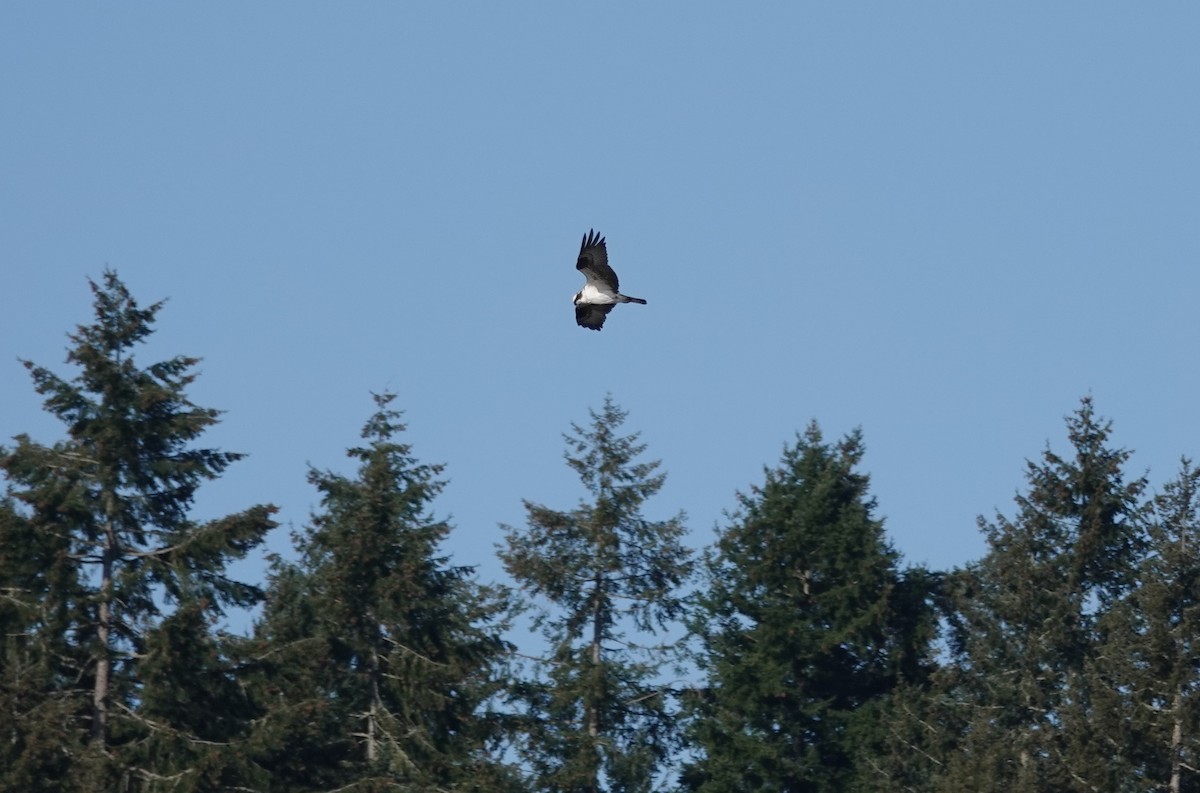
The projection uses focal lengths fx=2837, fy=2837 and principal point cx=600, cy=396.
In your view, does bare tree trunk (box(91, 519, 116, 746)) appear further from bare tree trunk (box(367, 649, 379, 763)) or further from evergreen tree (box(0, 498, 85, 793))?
bare tree trunk (box(367, 649, 379, 763))

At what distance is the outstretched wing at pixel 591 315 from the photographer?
3725 cm

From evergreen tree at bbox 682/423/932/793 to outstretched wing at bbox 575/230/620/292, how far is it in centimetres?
1325

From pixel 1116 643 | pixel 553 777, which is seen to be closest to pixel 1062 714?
pixel 1116 643

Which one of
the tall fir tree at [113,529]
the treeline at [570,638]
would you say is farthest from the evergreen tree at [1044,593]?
the tall fir tree at [113,529]

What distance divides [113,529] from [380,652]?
17.4 ft

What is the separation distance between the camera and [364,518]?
136 feet

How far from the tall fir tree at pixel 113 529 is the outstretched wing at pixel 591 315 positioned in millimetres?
4979

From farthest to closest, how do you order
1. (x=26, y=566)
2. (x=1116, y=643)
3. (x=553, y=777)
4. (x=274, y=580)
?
1. (x=274, y=580)
2. (x=553, y=777)
3. (x=1116, y=643)
4. (x=26, y=566)

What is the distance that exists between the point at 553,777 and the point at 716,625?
614 cm

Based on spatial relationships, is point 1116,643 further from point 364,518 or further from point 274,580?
point 274,580

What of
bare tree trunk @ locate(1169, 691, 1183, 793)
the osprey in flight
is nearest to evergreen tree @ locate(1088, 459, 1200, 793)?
bare tree trunk @ locate(1169, 691, 1183, 793)

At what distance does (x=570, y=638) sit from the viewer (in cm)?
4606

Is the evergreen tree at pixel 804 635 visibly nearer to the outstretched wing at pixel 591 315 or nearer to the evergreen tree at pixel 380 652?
the evergreen tree at pixel 380 652

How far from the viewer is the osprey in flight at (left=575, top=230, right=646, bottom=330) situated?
A: 36344mm
